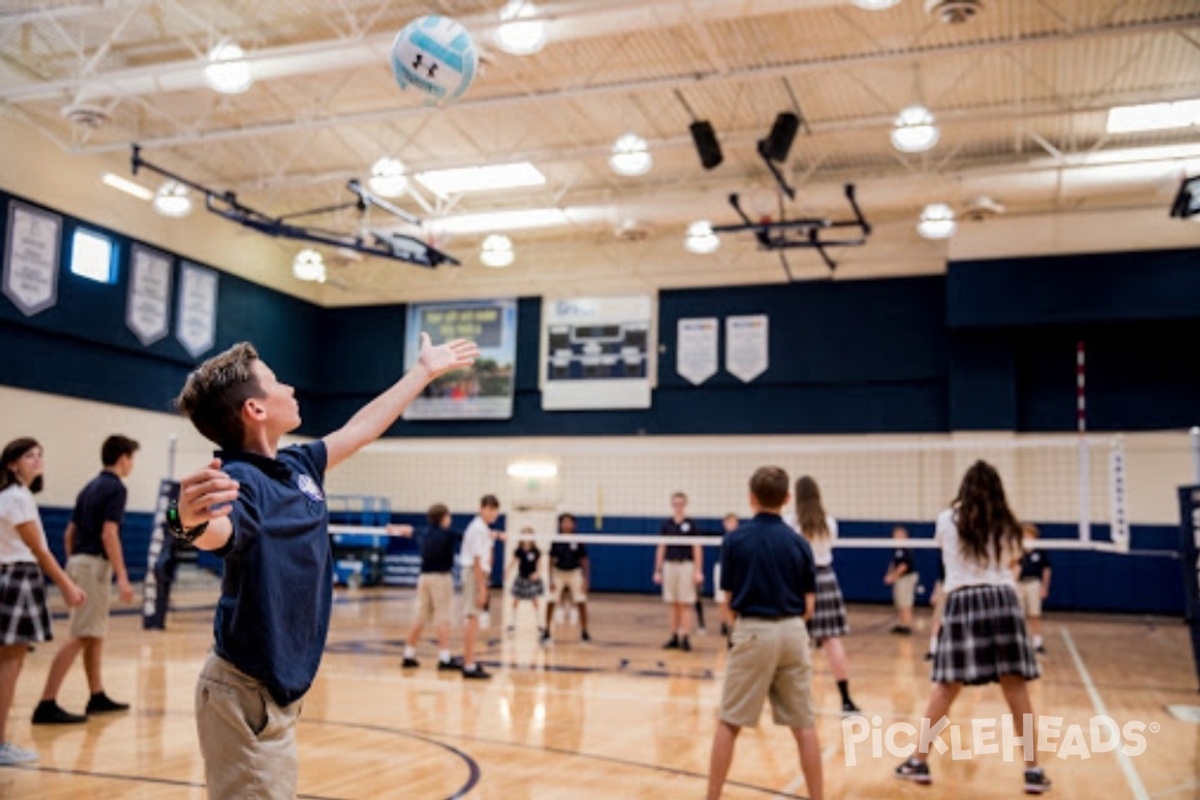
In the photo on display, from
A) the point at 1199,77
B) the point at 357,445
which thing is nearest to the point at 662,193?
the point at 1199,77

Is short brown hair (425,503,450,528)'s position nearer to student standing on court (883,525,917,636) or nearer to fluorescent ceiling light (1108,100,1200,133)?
student standing on court (883,525,917,636)

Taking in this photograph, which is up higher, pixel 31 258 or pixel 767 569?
pixel 31 258

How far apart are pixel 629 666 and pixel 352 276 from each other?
15.6m

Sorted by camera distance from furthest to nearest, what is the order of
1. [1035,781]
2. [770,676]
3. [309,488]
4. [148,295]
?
1. [148,295]
2. [1035,781]
3. [770,676]
4. [309,488]

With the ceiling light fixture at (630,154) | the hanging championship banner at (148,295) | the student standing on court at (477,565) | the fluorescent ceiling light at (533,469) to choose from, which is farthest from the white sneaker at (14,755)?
the fluorescent ceiling light at (533,469)

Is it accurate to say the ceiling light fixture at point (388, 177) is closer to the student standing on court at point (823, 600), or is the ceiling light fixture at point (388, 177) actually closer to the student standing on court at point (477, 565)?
the student standing on court at point (477, 565)

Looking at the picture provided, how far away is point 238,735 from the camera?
2428 millimetres

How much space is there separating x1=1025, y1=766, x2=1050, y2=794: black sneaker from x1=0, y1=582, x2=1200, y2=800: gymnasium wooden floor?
0.09m

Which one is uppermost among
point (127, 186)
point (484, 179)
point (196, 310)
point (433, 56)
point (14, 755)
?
point (484, 179)

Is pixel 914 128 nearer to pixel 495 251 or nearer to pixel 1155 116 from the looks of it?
pixel 1155 116

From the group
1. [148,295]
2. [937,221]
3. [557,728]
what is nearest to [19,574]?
[557,728]

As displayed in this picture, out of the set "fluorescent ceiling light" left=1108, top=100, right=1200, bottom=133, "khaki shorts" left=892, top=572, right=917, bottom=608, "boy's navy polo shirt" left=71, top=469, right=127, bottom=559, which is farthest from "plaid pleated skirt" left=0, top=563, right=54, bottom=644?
"fluorescent ceiling light" left=1108, top=100, right=1200, bottom=133

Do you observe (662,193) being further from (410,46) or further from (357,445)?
(357,445)

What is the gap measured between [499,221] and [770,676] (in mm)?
15118
